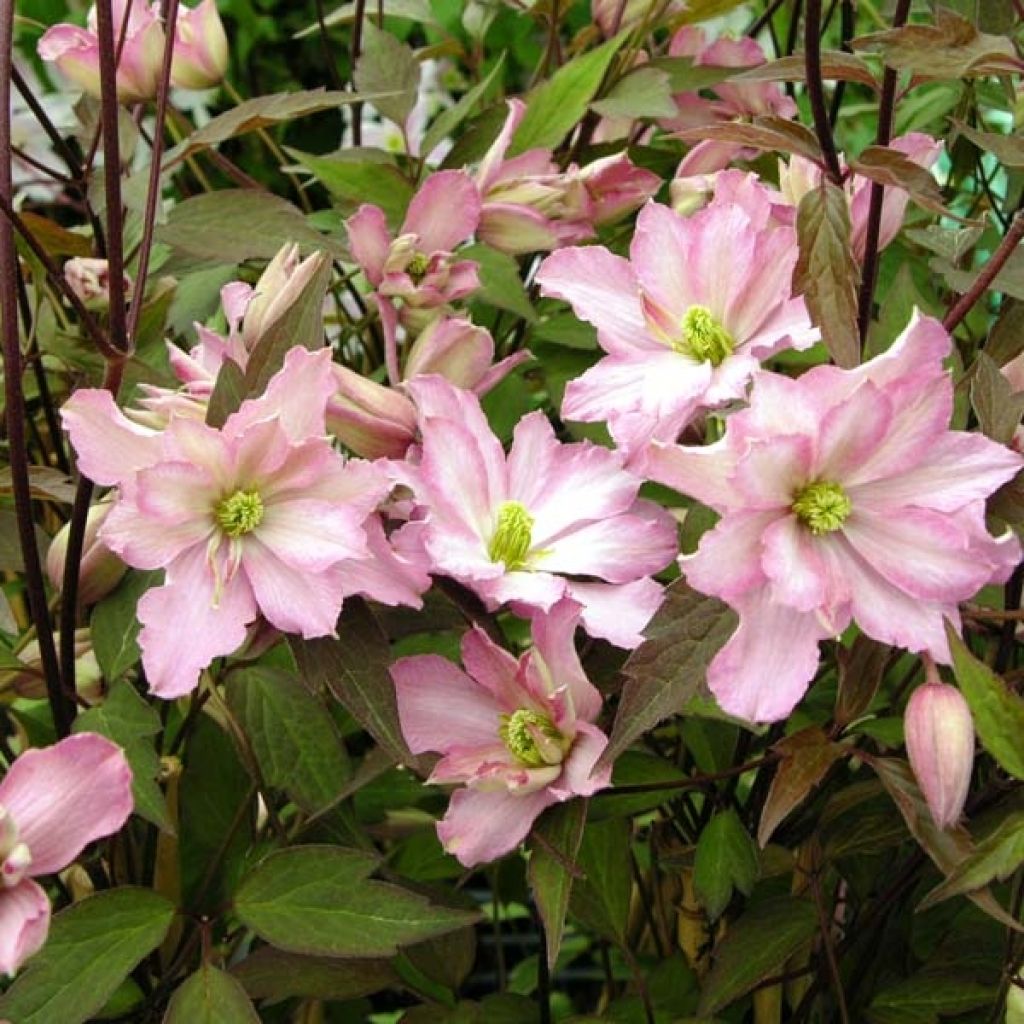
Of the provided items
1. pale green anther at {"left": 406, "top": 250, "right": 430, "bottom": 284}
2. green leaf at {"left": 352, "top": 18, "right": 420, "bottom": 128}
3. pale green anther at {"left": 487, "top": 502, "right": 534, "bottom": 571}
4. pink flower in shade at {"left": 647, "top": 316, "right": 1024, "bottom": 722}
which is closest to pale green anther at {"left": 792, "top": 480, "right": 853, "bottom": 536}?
pink flower in shade at {"left": 647, "top": 316, "right": 1024, "bottom": 722}

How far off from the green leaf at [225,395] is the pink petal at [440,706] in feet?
0.32

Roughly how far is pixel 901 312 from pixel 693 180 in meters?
0.09

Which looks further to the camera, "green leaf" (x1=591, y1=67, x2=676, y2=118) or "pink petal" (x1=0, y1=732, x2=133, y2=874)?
"green leaf" (x1=591, y1=67, x2=676, y2=118)

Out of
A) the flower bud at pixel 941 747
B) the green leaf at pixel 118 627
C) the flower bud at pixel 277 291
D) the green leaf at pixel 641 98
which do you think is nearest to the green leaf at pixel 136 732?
the green leaf at pixel 118 627

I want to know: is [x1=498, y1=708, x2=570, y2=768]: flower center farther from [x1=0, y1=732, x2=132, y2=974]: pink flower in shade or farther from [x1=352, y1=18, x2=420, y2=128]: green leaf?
[x1=352, y1=18, x2=420, y2=128]: green leaf

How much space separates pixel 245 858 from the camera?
0.66m

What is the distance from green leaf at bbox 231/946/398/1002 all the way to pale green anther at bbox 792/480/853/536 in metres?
0.25

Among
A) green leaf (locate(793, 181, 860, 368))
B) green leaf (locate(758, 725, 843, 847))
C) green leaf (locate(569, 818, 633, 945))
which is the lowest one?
green leaf (locate(569, 818, 633, 945))

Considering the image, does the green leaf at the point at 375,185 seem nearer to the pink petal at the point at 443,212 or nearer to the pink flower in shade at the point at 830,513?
the pink petal at the point at 443,212

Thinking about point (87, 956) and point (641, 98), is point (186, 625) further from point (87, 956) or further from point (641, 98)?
point (641, 98)

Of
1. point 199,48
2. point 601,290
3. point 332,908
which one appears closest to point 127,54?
point 199,48

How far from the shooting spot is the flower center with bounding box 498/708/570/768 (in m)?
0.52

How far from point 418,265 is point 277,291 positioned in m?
0.10

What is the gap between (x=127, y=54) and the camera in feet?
2.30
